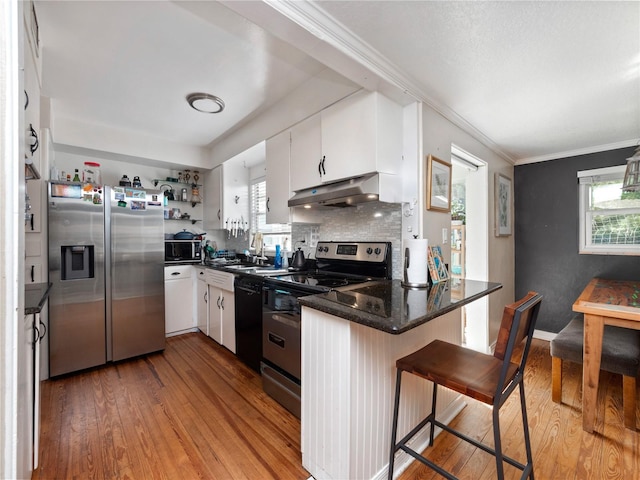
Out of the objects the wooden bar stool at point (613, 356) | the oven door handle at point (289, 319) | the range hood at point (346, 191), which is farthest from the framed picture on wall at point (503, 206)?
the oven door handle at point (289, 319)

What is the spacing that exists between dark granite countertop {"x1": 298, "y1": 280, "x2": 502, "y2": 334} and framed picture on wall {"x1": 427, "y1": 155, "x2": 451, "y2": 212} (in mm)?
610

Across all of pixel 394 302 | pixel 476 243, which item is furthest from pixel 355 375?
pixel 476 243

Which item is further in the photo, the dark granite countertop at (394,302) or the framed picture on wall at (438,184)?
the framed picture on wall at (438,184)

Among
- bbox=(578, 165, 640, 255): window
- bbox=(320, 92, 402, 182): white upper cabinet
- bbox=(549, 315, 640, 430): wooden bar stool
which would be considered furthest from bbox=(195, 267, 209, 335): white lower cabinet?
bbox=(578, 165, 640, 255): window

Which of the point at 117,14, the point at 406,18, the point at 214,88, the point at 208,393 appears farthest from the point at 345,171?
the point at 208,393

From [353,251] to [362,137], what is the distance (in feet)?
2.87

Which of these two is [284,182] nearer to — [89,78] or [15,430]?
[89,78]

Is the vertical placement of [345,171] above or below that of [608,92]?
below

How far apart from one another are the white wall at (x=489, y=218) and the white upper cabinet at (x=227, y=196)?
2.41 m

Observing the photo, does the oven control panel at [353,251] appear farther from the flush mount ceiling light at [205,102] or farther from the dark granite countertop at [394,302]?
the flush mount ceiling light at [205,102]

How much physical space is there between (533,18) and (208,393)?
3.01 metres

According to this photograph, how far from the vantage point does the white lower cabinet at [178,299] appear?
3289 millimetres

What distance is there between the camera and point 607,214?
10.1 feet

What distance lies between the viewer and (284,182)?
2.53 m
